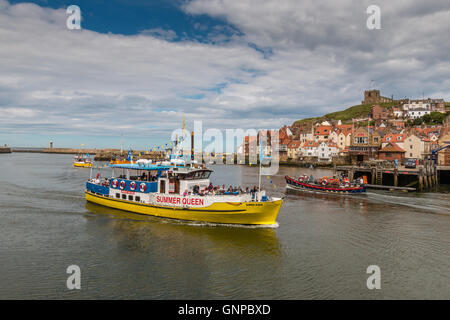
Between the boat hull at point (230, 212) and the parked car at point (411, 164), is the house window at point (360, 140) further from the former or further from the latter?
the boat hull at point (230, 212)

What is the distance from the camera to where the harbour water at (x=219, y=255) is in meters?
14.5

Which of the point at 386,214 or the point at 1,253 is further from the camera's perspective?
the point at 386,214

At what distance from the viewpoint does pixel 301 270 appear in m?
16.8

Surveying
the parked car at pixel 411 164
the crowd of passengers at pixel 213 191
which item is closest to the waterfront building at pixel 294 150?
the parked car at pixel 411 164

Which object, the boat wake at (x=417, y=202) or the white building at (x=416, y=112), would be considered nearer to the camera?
the boat wake at (x=417, y=202)

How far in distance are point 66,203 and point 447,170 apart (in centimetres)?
7025

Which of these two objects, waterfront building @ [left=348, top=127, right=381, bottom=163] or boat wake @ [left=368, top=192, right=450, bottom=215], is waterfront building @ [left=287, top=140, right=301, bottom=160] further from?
boat wake @ [left=368, top=192, right=450, bottom=215]

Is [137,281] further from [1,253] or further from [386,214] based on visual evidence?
[386,214]

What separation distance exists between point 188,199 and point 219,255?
7.23m

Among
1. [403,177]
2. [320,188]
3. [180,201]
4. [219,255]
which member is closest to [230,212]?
[180,201]

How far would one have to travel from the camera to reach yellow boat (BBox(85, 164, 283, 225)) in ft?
77.0

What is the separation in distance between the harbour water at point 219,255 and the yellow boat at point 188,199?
890 millimetres

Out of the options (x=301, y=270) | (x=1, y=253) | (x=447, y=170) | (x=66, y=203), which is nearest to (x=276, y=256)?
(x=301, y=270)
